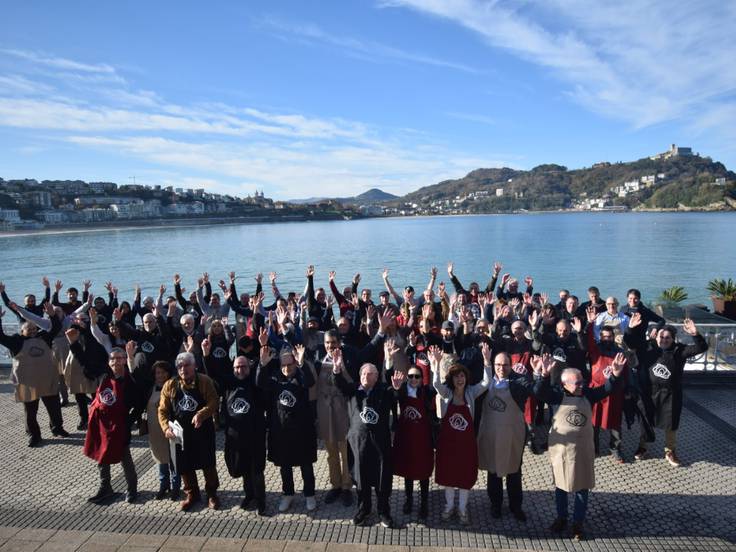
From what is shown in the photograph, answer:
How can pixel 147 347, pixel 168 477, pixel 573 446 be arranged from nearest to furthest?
1. pixel 573 446
2. pixel 168 477
3. pixel 147 347

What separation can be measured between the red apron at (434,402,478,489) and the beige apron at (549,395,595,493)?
27.9 inches

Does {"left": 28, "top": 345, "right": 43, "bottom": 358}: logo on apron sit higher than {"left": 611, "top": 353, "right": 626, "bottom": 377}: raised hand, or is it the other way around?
{"left": 611, "top": 353, "right": 626, "bottom": 377}: raised hand

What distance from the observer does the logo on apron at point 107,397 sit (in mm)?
4699

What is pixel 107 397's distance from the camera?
472 centimetres

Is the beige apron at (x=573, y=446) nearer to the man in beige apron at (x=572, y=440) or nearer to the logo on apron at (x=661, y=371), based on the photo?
the man in beige apron at (x=572, y=440)

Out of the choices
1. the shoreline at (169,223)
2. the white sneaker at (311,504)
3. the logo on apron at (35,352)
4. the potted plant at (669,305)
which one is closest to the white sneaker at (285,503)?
the white sneaker at (311,504)

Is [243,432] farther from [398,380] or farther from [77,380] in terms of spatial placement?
[77,380]

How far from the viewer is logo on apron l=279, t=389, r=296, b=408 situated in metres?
4.55

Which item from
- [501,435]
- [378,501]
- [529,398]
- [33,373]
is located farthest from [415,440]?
[33,373]

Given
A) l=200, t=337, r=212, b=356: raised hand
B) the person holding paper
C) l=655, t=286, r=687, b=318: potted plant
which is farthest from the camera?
l=655, t=286, r=687, b=318: potted plant

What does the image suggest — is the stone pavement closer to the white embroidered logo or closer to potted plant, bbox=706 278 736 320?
the white embroidered logo

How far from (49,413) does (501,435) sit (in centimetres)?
574

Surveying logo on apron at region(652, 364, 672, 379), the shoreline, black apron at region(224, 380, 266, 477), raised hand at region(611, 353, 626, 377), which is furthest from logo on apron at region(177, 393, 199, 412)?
the shoreline

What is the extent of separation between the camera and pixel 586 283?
3866 cm
